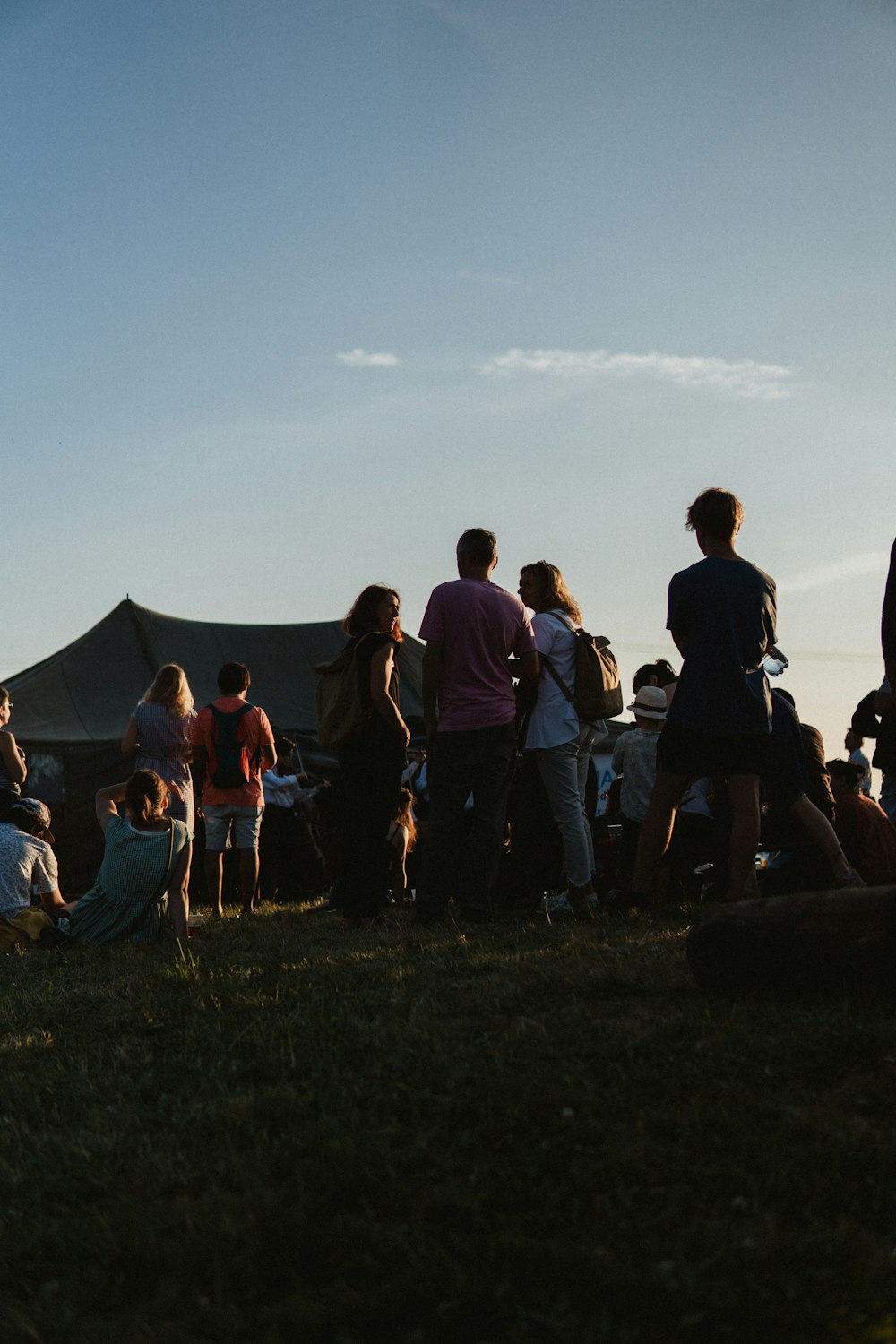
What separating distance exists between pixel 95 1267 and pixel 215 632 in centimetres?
1391

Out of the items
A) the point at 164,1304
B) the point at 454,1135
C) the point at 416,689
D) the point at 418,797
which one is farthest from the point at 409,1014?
the point at 416,689

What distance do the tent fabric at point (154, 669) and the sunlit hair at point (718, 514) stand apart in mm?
8764

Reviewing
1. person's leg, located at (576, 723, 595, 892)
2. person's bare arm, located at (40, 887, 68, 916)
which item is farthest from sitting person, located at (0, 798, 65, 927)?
person's leg, located at (576, 723, 595, 892)

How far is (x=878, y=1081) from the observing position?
3037 mm

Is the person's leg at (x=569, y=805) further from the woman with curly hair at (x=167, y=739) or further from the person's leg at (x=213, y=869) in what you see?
the person's leg at (x=213, y=869)

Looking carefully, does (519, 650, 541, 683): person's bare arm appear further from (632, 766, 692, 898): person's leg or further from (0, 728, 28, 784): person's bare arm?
(0, 728, 28, 784): person's bare arm

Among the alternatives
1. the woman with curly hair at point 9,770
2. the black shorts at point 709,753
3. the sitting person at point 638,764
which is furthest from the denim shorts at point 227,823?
the black shorts at point 709,753

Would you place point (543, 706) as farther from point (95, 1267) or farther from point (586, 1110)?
point (95, 1267)

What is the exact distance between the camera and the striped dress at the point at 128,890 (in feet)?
23.5

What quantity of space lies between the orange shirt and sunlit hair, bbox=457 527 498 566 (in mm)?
2364

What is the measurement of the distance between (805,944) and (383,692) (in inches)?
127

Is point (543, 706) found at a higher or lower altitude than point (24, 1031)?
higher

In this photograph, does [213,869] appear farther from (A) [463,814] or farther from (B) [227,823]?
(A) [463,814]

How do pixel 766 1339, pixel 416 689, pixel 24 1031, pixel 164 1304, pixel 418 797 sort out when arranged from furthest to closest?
pixel 416 689, pixel 418 797, pixel 24 1031, pixel 164 1304, pixel 766 1339
